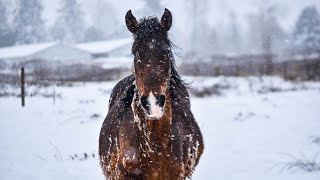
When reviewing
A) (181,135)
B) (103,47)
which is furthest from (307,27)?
(181,135)

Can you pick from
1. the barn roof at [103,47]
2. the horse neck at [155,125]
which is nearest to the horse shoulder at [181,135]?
the horse neck at [155,125]

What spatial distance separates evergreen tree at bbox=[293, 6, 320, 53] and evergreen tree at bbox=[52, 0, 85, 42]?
30.2m

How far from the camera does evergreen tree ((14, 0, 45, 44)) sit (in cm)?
3200

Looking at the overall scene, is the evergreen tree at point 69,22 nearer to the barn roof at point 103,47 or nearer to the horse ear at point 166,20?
the barn roof at point 103,47

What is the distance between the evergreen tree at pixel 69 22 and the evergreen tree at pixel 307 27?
30.2 m

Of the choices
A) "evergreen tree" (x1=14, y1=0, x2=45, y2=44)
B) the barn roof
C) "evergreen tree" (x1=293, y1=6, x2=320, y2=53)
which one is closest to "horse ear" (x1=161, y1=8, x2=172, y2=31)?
"evergreen tree" (x1=14, y1=0, x2=45, y2=44)

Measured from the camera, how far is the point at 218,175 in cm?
606

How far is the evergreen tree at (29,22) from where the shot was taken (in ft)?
105

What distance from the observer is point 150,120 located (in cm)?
309

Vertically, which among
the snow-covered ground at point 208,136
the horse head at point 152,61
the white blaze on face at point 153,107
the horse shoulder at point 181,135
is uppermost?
the horse head at point 152,61

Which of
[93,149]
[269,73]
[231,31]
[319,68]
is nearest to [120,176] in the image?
[93,149]

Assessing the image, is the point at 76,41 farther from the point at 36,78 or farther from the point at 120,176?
the point at 120,176

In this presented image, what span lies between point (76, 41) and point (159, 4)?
55.8ft

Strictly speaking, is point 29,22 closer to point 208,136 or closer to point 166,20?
point 208,136
